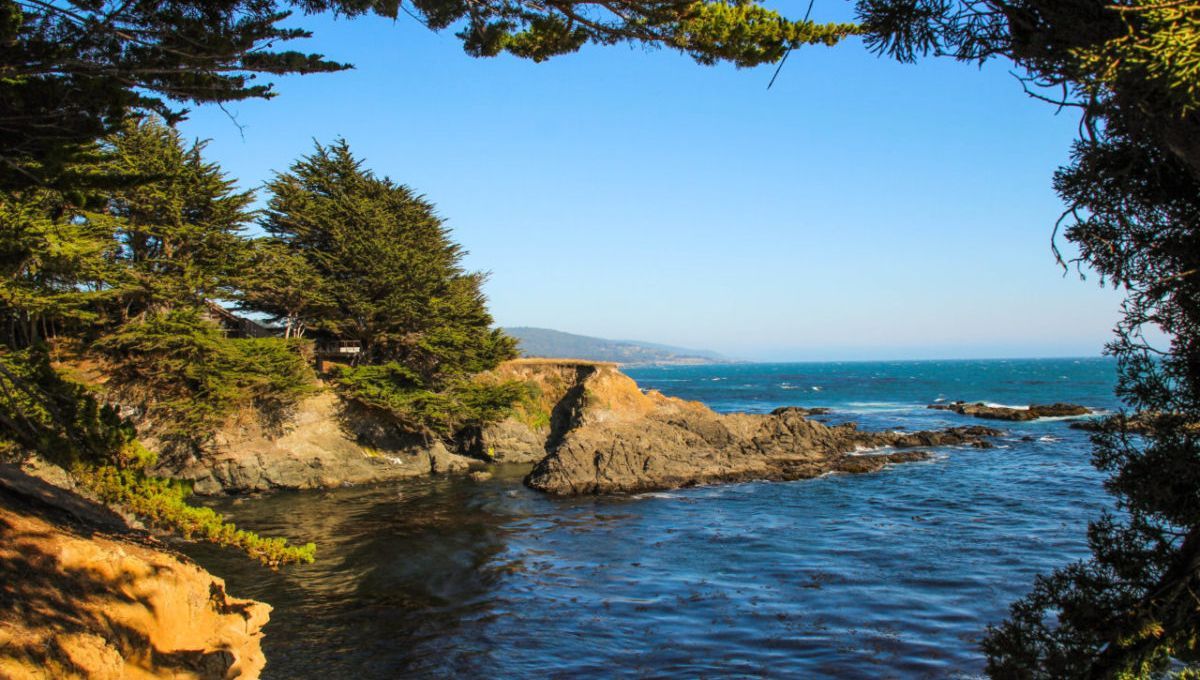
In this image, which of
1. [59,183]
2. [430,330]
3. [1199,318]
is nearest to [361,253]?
[430,330]

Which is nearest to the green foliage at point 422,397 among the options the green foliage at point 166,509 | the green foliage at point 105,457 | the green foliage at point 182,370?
the green foliage at point 182,370

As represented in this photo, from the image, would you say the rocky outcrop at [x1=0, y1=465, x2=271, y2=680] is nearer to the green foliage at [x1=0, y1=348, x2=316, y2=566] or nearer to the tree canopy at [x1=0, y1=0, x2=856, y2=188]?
the green foliage at [x1=0, y1=348, x2=316, y2=566]

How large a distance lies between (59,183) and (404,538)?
42.9ft

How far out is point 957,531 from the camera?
19.2 metres

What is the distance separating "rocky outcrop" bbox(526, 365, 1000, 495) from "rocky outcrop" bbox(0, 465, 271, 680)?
54.4 ft

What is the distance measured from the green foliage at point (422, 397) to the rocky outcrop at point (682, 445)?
11.7 ft

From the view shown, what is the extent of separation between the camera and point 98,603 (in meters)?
7.93

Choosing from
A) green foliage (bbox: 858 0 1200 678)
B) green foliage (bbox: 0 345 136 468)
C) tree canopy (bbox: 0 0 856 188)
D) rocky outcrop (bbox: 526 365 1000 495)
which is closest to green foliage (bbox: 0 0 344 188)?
tree canopy (bbox: 0 0 856 188)

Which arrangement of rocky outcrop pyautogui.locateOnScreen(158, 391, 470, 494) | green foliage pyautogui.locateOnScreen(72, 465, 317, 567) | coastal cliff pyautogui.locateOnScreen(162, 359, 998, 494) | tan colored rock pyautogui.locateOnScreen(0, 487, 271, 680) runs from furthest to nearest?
1. coastal cliff pyautogui.locateOnScreen(162, 359, 998, 494)
2. rocky outcrop pyautogui.locateOnScreen(158, 391, 470, 494)
3. green foliage pyautogui.locateOnScreen(72, 465, 317, 567)
4. tan colored rock pyautogui.locateOnScreen(0, 487, 271, 680)

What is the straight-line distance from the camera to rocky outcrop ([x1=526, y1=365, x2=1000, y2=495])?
26922 millimetres

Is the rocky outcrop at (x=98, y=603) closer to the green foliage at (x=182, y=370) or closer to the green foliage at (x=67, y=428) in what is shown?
the green foliage at (x=67, y=428)

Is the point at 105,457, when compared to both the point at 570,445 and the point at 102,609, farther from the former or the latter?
the point at 570,445

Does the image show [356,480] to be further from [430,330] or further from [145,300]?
[145,300]

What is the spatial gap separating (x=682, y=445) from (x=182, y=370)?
64.7 feet
